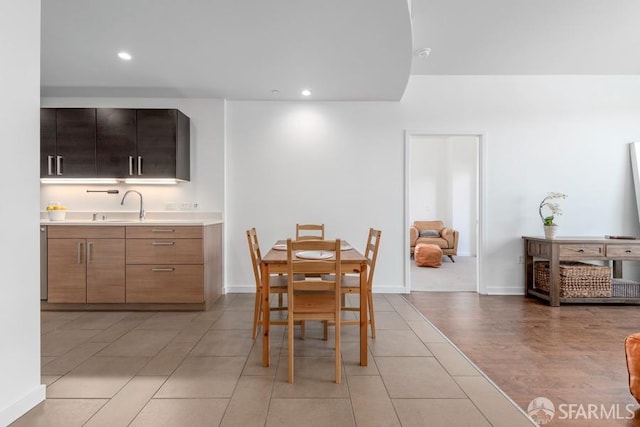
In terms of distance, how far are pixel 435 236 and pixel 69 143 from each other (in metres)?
6.80

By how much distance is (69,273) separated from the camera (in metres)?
3.66

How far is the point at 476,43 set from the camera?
3771 mm

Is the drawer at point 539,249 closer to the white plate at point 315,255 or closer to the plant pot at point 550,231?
the plant pot at point 550,231

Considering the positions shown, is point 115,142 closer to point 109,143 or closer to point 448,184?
point 109,143

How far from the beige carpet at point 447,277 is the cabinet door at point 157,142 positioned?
354cm

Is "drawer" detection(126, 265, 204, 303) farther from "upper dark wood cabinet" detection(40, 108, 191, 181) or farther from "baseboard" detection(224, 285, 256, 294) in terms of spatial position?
"upper dark wood cabinet" detection(40, 108, 191, 181)

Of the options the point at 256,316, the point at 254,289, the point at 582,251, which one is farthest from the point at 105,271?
the point at 582,251

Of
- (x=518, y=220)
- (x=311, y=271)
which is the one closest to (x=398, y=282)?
(x=518, y=220)

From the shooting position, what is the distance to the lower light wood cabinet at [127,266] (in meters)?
3.66

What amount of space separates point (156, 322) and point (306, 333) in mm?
1486

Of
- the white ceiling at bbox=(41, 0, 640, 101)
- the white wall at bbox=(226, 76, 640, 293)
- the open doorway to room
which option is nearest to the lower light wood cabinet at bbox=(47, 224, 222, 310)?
the white wall at bbox=(226, 76, 640, 293)

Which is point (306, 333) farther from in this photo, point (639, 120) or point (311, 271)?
point (639, 120)

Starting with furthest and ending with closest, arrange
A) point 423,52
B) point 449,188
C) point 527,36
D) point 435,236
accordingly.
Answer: point 449,188 → point 435,236 → point 423,52 → point 527,36
